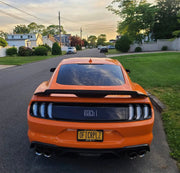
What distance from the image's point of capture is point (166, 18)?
119 ft

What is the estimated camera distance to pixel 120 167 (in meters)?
2.93

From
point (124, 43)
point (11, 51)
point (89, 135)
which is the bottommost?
point (89, 135)

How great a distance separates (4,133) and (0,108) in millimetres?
1924

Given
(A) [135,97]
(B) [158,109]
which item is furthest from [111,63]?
(B) [158,109]

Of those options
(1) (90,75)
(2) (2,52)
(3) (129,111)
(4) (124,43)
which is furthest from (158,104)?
(2) (2,52)

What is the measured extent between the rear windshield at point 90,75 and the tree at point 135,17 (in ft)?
113

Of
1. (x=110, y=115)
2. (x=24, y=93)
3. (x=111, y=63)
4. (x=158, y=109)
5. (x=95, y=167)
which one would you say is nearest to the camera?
(x=110, y=115)

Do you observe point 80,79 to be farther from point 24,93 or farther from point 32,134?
point 24,93

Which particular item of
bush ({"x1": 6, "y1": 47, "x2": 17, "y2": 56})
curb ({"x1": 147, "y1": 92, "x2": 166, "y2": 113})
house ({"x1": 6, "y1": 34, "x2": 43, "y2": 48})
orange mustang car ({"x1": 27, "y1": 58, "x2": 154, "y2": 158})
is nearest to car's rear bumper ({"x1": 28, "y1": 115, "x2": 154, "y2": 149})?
orange mustang car ({"x1": 27, "y1": 58, "x2": 154, "y2": 158})

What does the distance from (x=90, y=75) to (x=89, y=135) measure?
4.22 ft

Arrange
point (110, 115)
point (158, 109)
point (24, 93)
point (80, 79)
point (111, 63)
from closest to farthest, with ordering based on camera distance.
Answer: point (110, 115) < point (80, 79) < point (111, 63) < point (158, 109) < point (24, 93)

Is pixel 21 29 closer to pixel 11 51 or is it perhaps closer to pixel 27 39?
pixel 27 39

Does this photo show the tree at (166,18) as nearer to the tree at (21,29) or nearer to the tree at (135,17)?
the tree at (135,17)

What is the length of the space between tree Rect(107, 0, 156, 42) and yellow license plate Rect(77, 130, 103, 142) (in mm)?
35876
